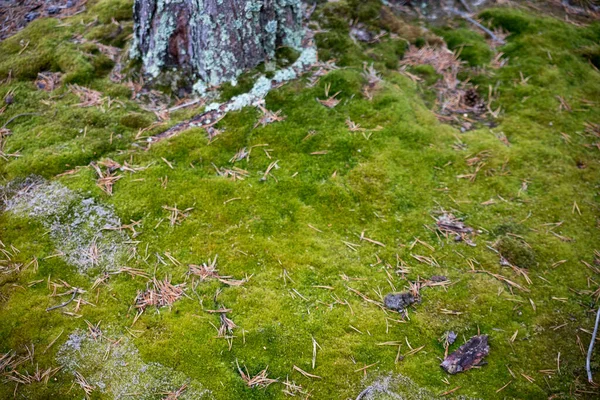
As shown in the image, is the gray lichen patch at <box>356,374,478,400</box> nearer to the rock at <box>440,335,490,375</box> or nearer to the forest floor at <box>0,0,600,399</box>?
the forest floor at <box>0,0,600,399</box>

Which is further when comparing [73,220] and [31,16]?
[31,16]

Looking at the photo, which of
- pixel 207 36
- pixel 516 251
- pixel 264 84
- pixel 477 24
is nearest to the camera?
pixel 516 251

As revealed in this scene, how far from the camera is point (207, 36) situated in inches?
159

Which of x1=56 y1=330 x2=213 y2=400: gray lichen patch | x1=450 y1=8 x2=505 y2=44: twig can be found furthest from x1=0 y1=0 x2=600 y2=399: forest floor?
x1=450 y1=8 x2=505 y2=44: twig

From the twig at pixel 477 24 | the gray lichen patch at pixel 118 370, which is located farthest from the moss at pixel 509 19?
the gray lichen patch at pixel 118 370

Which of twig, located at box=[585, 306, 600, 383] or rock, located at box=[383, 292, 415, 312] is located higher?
rock, located at box=[383, 292, 415, 312]

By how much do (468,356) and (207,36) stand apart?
3.77 meters

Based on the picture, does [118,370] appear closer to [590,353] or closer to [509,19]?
[590,353]

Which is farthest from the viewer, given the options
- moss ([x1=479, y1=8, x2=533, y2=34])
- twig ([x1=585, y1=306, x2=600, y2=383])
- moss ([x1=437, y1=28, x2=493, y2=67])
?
moss ([x1=479, y1=8, x2=533, y2=34])

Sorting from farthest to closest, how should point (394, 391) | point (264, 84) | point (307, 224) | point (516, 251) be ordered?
point (264, 84) → point (307, 224) → point (516, 251) → point (394, 391)

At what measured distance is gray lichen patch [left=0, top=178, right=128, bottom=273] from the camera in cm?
323

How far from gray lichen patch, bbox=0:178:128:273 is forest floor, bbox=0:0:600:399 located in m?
0.02

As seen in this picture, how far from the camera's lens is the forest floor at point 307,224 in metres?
2.73

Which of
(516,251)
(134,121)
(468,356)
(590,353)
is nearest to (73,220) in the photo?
(134,121)
